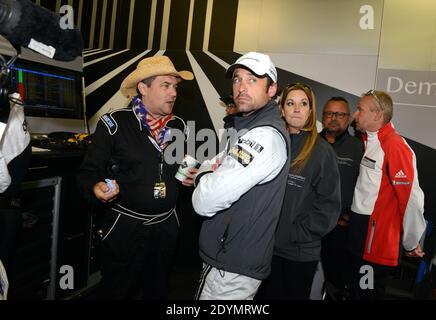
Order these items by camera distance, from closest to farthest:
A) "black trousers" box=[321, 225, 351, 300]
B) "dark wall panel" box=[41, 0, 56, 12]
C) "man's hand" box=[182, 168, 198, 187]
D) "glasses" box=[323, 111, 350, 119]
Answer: "man's hand" box=[182, 168, 198, 187]
"black trousers" box=[321, 225, 351, 300]
"glasses" box=[323, 111, 350, 119]
"dark wall panel" box=[41, 0, 56, 12]

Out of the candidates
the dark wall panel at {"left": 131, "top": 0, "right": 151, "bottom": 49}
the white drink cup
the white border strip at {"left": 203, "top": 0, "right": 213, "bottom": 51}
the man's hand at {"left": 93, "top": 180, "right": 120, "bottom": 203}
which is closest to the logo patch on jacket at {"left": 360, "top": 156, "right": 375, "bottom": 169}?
the white drink cup

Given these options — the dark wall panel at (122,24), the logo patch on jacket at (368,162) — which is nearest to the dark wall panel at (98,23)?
the dark wall panel at (122,24)

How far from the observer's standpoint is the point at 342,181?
2365 mm

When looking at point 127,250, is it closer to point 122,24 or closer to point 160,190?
point 160,190

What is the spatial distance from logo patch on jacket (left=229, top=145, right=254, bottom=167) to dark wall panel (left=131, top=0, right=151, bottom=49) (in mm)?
2561

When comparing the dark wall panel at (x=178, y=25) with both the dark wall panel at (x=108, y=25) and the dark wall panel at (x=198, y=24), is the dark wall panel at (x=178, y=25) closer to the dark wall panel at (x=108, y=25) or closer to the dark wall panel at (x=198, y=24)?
the dark wall panel at (x=198, y=24)

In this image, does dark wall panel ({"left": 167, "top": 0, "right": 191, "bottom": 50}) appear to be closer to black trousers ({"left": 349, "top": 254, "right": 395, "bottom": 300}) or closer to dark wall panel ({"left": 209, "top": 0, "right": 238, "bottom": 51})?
dark wall panel ({"left": 209, "top": 0, "right": 238, "bottom": 51})

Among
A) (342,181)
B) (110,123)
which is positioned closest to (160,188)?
(110,123)

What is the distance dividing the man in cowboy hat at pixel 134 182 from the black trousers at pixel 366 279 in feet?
4.25

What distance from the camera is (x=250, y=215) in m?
1.27

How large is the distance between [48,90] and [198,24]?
153 centimetres

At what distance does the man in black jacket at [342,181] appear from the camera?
7.75 feet

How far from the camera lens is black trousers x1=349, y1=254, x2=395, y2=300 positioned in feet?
7.06
